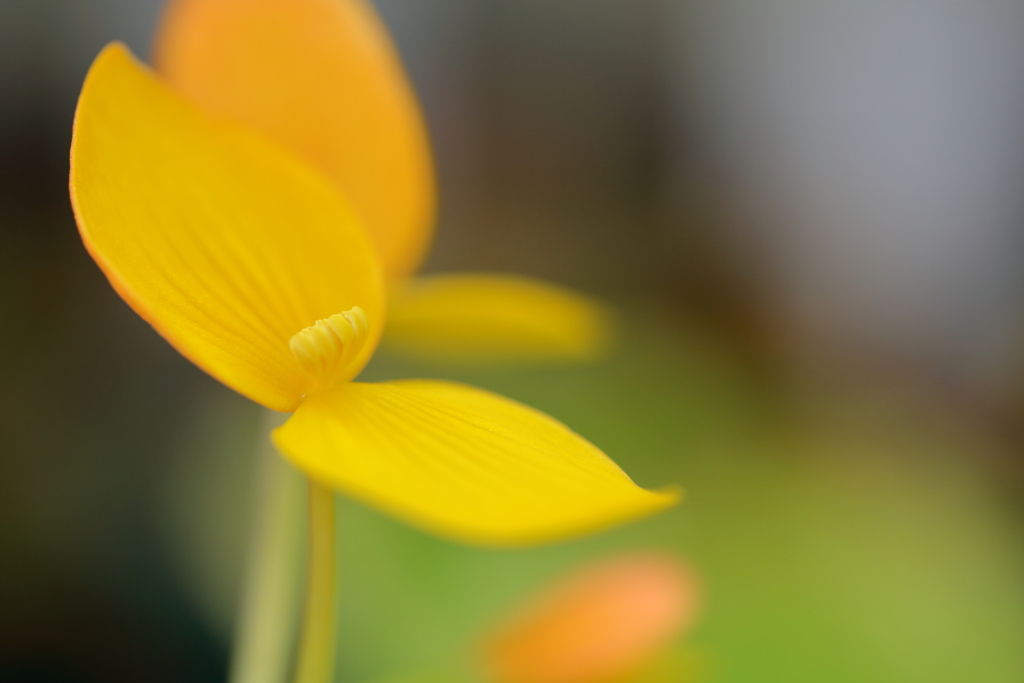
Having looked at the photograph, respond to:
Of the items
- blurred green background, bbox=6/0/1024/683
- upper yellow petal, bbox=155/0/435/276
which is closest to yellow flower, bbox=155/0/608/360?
upper yellow petal, bbox=155/0/435/276

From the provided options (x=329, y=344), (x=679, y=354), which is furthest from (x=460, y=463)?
(x=679, y=354)

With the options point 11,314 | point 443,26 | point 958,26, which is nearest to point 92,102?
point 11,314

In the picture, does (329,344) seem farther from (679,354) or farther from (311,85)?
(679,354)

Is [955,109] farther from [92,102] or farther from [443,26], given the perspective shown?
[92,102]

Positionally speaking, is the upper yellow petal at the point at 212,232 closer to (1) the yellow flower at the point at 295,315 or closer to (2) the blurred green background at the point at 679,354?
(1) the yellow flower at the point at 295,315

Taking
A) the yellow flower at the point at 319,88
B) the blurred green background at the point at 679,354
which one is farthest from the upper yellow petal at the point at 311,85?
the blurred green background at the point at 679,354
